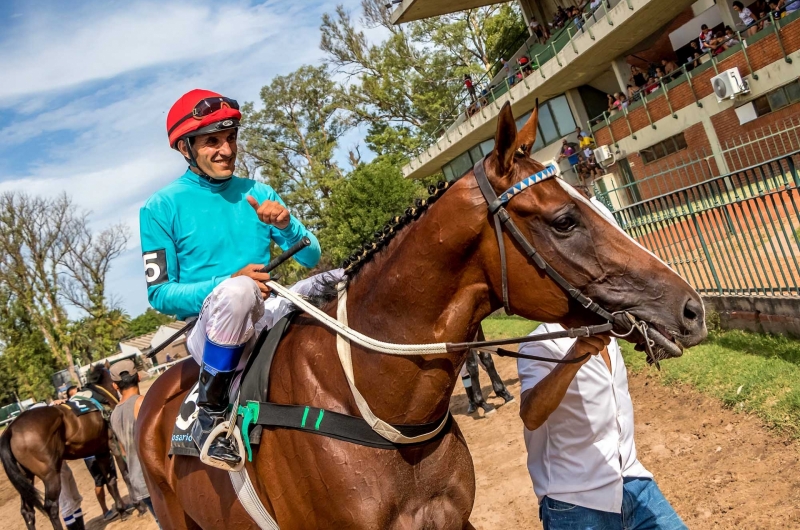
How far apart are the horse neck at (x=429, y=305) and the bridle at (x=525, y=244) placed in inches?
2.4

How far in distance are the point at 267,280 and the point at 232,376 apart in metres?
0.51

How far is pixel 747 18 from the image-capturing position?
16984mm

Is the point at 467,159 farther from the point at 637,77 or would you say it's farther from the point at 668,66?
the point at 668,66

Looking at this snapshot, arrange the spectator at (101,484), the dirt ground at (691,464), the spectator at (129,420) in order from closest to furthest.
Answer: the dirt ground at (691,464), the spectator at (129,420), the spectator at (101,484)

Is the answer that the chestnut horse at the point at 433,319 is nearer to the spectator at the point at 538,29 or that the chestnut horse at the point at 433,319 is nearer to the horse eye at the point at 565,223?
the horse eye at the point at 565,223

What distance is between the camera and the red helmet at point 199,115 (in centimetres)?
324

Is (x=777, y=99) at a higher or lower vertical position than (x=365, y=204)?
lower

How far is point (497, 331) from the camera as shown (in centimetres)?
1491

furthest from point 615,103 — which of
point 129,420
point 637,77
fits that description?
point 129,420

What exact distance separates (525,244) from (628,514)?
1529 mm

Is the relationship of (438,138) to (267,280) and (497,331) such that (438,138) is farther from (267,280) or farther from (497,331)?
(267,280)

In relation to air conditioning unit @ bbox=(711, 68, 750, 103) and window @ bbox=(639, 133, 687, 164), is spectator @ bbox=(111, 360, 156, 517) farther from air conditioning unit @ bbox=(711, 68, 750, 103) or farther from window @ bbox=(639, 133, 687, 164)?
window @ bbox=(639, 133, 687, 164)

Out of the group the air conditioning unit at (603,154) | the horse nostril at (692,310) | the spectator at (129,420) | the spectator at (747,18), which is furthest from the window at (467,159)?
the horse nostril at (692,310)

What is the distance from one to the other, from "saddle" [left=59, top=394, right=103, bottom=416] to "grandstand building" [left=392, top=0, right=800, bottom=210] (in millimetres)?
9600
